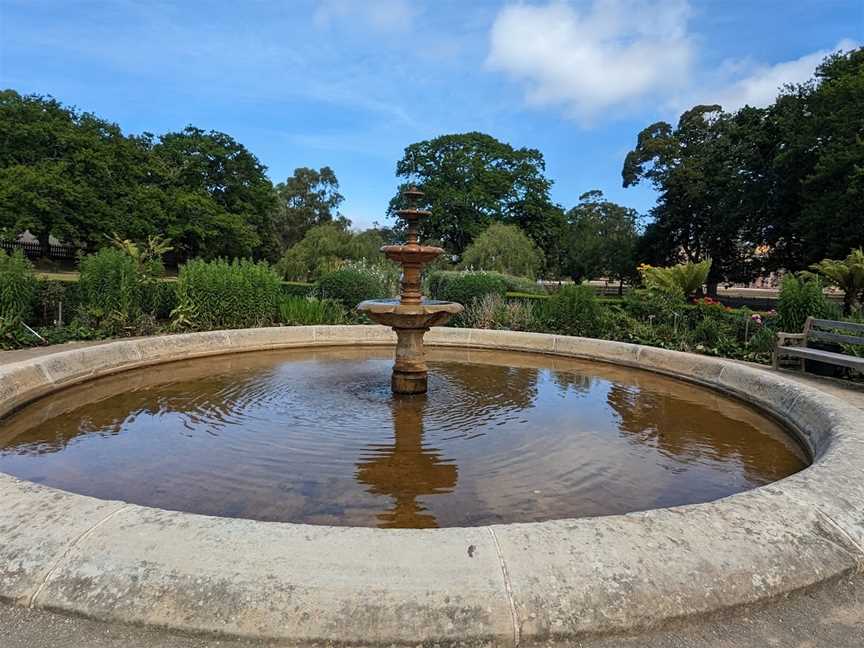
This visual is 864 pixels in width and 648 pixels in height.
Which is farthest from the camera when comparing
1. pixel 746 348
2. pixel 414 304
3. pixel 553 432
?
pixel 746 348

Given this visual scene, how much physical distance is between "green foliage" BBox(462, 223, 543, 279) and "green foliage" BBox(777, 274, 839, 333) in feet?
51.7

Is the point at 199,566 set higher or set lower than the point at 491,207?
lower

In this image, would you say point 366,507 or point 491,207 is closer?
point 366,507

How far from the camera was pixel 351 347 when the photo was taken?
970 cm

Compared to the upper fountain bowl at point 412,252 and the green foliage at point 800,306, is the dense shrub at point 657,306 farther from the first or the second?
the upper fountain bowl at point 412,252

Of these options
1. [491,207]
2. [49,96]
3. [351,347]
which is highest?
[49,96]

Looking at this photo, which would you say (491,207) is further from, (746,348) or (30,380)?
(30,380)

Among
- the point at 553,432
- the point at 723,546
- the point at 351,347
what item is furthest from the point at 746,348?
the point at 723,546

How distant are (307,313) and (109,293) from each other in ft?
11.7

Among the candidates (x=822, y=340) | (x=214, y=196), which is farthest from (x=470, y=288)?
(x=214, y=196)

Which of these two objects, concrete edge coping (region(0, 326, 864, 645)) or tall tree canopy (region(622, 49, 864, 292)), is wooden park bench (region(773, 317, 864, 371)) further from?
tall tree canopy (region(622, 49, 864, 292))

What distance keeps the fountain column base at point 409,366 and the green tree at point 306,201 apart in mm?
52578

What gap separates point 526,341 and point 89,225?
29129 millimetres

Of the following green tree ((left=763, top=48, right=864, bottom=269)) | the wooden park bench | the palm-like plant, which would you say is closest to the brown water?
the wooden park bench
